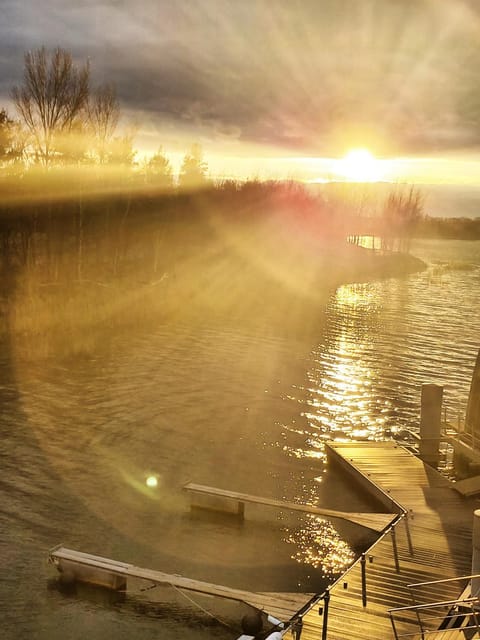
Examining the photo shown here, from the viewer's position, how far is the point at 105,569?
52.7 feet

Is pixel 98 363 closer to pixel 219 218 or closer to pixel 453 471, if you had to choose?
pixel 453 471

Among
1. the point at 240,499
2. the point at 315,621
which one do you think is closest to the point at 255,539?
the point at 240,499

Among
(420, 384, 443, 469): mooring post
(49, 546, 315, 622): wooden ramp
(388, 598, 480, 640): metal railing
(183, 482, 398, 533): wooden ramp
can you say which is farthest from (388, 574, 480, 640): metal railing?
(420, 384, 443, 469): mooring post

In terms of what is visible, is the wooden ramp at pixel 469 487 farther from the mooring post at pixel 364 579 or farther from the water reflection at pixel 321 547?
the mooring post at pixel 364 579

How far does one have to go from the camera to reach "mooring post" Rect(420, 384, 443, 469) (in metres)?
25.2

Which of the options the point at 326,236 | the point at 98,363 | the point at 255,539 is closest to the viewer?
the point at 255,539

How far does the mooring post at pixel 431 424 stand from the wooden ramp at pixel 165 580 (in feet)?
36.8

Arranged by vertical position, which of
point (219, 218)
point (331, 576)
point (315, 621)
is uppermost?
point (219, 218)

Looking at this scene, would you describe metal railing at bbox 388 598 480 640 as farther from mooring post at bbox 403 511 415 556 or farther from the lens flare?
the lens flare

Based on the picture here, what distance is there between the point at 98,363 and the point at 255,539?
23.7 metres

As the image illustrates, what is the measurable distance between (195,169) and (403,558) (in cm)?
10460

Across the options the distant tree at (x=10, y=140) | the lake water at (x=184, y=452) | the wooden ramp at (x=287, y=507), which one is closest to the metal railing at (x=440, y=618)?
the lake water at (x=184, y=452)

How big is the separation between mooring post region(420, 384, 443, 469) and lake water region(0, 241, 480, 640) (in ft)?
11.3

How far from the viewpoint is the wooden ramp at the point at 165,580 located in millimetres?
14750
